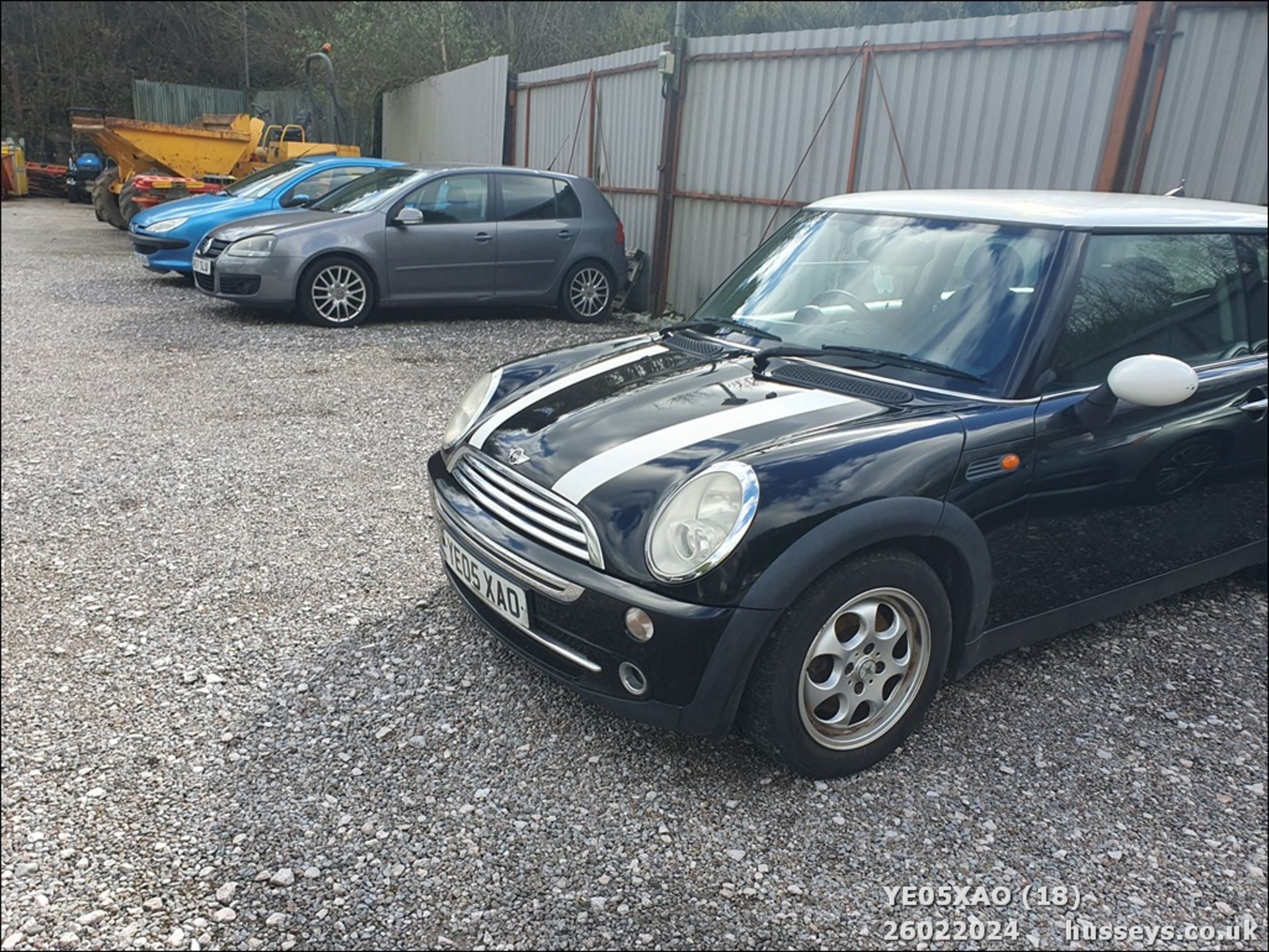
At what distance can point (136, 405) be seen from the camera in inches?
249

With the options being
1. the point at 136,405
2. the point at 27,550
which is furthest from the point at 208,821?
the point at 136,405

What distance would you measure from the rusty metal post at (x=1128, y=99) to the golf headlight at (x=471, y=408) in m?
4.80

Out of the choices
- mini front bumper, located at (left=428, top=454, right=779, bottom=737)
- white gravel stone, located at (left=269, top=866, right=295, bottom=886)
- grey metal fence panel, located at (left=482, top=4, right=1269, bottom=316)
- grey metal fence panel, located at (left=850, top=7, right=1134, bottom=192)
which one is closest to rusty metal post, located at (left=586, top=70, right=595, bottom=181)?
grey metal fence panel, located at (left=482, top=4, right=1269, bottom=316)

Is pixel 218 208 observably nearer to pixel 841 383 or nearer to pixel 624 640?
pixel 841 383

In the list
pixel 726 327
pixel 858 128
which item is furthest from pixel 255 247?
pixel 726 327

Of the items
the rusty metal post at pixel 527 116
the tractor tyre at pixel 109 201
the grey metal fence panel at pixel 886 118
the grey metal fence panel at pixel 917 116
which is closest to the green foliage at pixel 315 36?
the tractor tyre at pixel 109 201

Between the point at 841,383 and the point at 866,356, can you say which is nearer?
the point at 841,383

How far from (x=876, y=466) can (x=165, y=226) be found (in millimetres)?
10347

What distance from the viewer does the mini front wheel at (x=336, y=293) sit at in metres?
8.86

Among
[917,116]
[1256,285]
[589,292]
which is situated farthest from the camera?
[589,292]

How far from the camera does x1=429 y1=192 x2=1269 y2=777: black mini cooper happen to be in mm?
2463

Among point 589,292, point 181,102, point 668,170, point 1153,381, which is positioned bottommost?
point 589,292

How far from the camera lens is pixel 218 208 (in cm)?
1064

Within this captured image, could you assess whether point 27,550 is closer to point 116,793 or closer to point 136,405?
point 116,793
